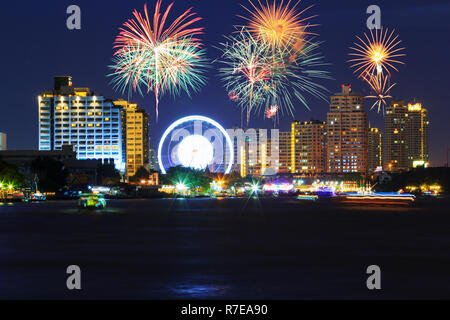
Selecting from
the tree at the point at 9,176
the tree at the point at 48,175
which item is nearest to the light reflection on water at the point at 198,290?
the tree at the point at 9,176

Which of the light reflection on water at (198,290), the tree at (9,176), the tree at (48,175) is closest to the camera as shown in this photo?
the light reflection on water at (198,290)

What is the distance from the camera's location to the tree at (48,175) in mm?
162250

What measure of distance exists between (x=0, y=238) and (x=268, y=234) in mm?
13227

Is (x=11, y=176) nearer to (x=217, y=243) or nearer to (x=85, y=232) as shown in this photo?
(x=85, y=232)

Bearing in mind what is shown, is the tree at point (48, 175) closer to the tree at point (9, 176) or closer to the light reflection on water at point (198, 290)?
the tree at point (9, 176)

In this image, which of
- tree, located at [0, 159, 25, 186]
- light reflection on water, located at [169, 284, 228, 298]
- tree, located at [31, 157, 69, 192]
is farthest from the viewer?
tree, located at [31, 157, 69, 192]

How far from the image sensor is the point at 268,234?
124ft

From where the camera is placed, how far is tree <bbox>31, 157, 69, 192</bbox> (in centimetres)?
16225

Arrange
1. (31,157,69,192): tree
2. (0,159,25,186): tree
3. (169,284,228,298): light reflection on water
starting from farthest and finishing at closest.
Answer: (31,157,69,192): tree, (0,159,25,186): tree, (169,284,228,298): light reflection on water

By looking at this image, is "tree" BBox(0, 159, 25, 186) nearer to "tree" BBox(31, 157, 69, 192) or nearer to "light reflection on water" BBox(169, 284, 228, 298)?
"tree" BBox(31, 157, 69, 192)

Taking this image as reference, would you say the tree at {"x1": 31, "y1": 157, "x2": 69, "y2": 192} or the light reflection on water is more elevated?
the tree at {"x1": 31, "y1": 157, "x2": 69, "y2": 192}

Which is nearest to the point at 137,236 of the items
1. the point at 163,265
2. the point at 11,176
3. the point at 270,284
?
the point at 163,265

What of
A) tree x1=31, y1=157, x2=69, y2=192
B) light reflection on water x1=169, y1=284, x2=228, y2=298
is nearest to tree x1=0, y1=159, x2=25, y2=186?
tree x1=31, y1=157, x2=69, y2=192

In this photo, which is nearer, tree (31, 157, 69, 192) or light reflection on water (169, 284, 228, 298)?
light reflection on water (169, 284, 228, 298)
